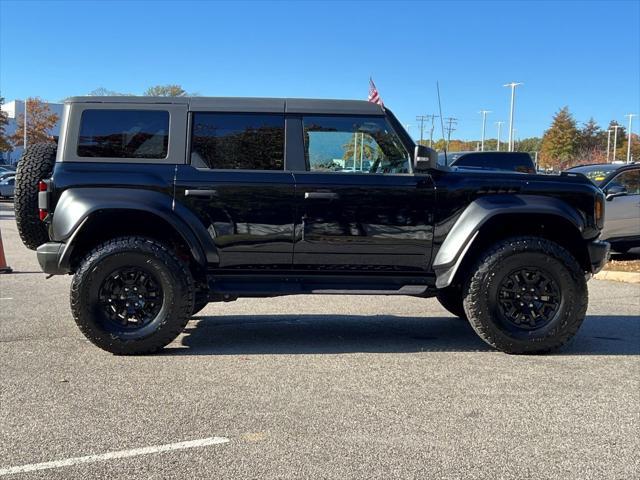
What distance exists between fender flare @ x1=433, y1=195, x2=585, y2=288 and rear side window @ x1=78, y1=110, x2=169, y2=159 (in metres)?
2.51

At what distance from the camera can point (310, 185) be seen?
5.48 m

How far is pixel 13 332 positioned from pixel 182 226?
2.18m

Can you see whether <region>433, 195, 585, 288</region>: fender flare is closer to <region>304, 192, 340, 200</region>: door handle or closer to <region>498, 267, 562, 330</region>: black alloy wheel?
<region>498, 267, 562, 330</region>: black alloy wheel

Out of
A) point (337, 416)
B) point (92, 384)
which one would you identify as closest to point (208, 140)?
point (92, 384)

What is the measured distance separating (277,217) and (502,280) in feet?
6.47

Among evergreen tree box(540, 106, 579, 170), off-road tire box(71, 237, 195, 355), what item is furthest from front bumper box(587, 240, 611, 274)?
evergreen tree box(540, 106, 579, 170)

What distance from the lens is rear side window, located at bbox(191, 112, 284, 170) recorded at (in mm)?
5539

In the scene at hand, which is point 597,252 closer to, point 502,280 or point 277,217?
point 502,280

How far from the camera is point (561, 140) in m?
67.2

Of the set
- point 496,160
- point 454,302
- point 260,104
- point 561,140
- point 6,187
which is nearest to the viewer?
point 260,104

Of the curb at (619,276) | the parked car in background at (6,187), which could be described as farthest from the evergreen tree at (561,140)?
the curb at (619,276)

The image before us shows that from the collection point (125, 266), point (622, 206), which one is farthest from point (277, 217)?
point (622, 206)

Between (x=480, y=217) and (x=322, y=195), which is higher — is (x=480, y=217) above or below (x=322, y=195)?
below

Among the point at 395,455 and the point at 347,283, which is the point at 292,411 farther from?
the point at 347,283
